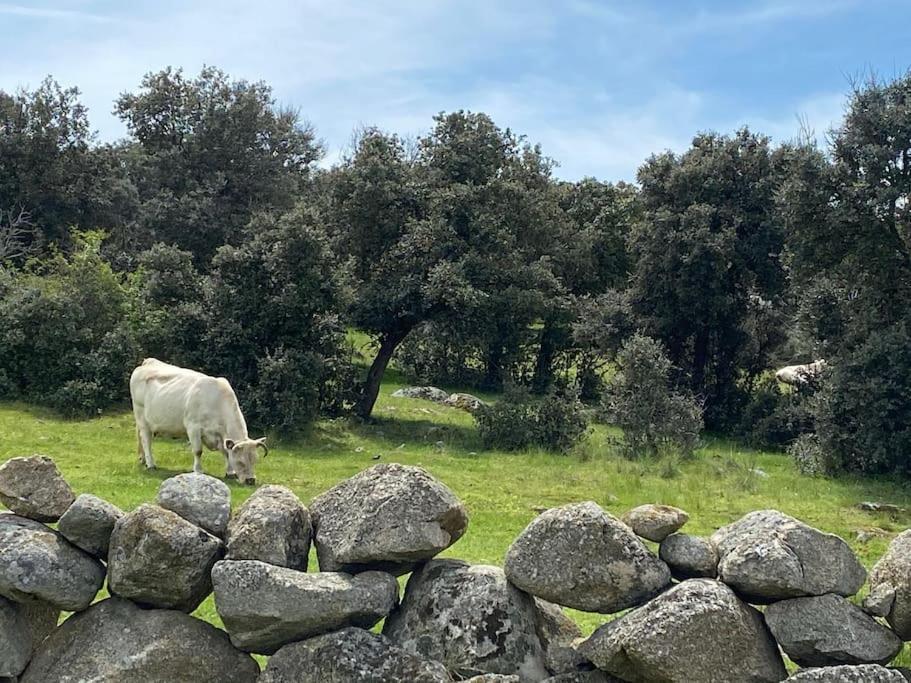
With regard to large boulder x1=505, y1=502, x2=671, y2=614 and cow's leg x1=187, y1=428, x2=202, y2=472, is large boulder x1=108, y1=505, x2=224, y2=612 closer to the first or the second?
large boulder x1=505, y1=502, x2=671, y2=614

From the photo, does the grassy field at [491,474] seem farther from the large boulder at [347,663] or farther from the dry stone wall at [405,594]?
the large boulder at [347,663]

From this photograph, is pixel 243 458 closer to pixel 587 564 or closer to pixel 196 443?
pixel 196 443

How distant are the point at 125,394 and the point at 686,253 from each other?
19.0m

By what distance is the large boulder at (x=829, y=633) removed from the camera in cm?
679

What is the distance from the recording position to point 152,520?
7.34m

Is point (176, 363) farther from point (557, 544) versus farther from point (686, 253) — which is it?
point (557, 544)

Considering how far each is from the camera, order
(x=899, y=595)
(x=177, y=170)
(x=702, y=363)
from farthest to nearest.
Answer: (x=177, y=170)
(x=702, y=363)
(x=899, y=595)

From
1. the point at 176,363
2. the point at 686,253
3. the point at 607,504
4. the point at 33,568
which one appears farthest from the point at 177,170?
the point at 33,568

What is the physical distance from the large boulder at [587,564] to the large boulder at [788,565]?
0.61 metres

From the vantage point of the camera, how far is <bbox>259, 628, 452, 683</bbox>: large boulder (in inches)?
279

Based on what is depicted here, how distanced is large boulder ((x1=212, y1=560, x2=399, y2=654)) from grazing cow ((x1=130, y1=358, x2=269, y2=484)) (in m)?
11.7

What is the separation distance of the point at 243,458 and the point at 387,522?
450 inches

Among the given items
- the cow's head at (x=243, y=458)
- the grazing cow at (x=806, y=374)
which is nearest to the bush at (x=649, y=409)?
the grazing cow at (x=806, y=374)

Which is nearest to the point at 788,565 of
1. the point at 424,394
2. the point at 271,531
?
the point at 271,531
